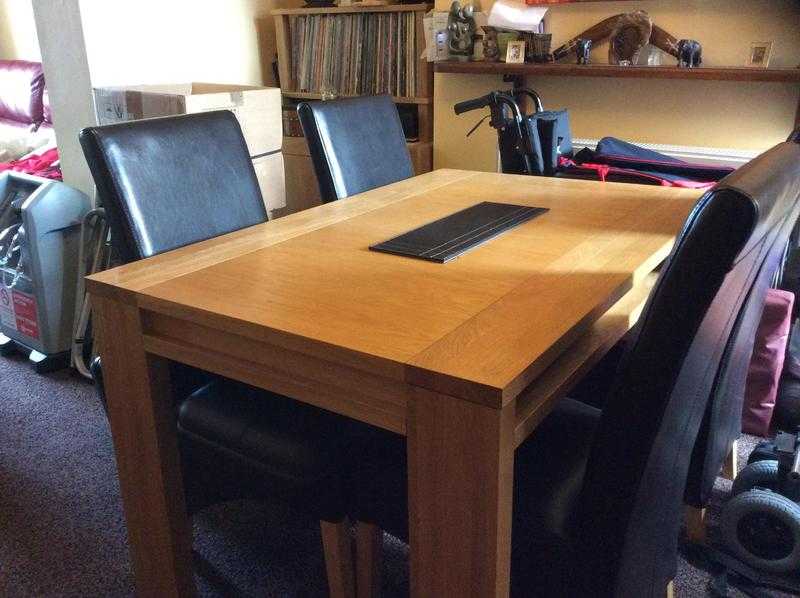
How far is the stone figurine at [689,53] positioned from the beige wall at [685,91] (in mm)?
97

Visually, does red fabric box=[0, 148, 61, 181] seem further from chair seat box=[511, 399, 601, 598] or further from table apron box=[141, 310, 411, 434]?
chair seat box=[511, 399, 601, 598]

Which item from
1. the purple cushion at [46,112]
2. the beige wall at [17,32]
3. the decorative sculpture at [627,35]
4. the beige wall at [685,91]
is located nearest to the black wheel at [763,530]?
the beige wall at [685,91]

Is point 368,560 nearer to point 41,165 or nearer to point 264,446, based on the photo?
point 264,446

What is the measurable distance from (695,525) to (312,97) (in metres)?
2.75

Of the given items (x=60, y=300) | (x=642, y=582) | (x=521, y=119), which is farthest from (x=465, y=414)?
(x=60, y=300)

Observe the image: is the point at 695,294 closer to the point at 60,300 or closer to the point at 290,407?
the point at 290,407

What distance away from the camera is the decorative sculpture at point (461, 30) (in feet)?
9.36

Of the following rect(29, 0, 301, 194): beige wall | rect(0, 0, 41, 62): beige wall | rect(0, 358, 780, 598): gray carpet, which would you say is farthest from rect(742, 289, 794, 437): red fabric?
rect(0, 0, 41, 62): beige wall

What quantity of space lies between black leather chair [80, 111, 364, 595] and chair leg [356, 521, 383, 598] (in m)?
0.04

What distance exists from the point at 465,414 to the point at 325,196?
116cm

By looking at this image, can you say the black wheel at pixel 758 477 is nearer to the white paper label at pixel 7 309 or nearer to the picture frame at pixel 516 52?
the picture frame at pixel 516 52

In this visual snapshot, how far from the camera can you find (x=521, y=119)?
2.04 m

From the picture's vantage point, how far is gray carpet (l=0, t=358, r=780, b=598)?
1.46 metres

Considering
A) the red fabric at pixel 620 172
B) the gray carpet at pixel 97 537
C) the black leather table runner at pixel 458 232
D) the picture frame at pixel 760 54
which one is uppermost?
the picture frame at pixel 760 54
